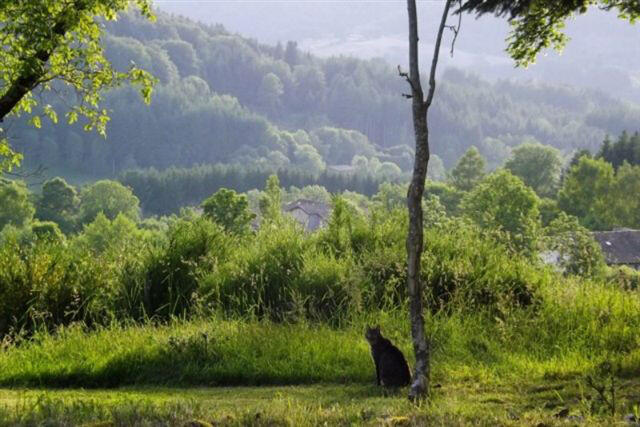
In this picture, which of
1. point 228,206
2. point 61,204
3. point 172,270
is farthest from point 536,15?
point 61,204

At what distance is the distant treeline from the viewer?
157000 mm

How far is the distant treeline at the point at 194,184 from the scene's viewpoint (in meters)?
157

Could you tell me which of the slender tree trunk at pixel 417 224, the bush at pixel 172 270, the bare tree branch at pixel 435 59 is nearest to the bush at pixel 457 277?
the bush at pixel 172 270

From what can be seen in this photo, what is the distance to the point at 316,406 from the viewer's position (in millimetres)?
5840

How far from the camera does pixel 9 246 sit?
1209 cm

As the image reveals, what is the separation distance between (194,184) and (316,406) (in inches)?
6048

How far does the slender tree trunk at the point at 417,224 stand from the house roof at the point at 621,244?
63347 millimetres

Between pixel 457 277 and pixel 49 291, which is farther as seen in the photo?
pixel 49 291

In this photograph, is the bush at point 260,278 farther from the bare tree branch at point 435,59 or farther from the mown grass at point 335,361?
the bare tree branch at point 435,59

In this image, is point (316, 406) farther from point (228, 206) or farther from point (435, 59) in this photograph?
point (228, 206)

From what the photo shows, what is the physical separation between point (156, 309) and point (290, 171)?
168918 millimetres

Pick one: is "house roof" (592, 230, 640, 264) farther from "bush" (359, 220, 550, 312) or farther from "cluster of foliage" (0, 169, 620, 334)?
"bush" (359, 220, 550, 312)

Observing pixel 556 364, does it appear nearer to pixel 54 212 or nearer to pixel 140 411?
pixel 140 411

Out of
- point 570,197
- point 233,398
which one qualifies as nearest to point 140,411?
point 233,398
